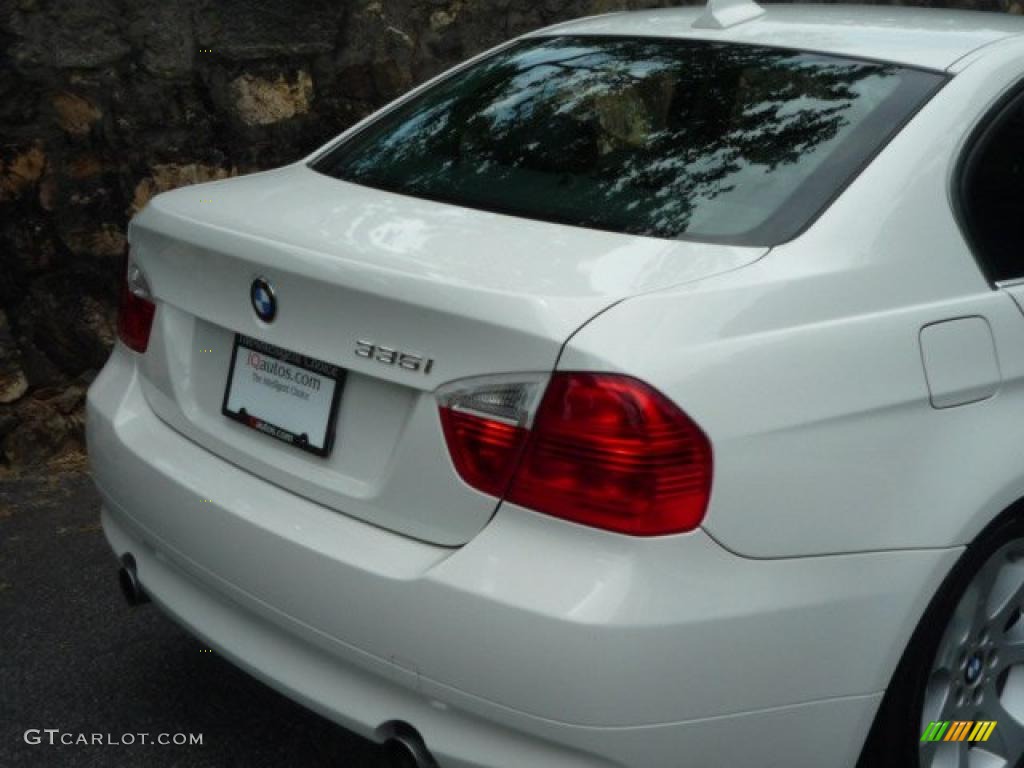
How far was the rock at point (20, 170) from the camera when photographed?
15.4 ft

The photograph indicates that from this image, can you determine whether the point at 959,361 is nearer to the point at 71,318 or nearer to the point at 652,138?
the point at 652,138

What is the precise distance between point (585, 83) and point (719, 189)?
71 cm

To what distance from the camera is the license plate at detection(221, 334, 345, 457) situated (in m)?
2.44

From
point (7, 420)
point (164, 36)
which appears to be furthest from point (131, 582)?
point (164, 36)

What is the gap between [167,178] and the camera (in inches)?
196

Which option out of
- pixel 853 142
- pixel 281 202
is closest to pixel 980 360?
pixel 853 142

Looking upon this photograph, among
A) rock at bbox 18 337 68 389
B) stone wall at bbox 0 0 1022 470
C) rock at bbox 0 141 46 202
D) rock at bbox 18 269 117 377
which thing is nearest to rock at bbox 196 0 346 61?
stone wall at bbox 0 0 1022 470

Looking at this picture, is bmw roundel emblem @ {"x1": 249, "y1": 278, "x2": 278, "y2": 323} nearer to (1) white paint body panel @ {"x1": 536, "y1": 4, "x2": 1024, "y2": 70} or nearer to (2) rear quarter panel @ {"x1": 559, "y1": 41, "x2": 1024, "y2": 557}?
(2) rear quarter panel @ {"x1": 559, "y1": 41, "x2": 1024, "y2": 557}

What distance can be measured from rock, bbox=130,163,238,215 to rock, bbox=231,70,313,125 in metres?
0.25

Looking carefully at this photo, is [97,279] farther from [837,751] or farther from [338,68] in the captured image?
[837,751]

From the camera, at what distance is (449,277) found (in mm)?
2271

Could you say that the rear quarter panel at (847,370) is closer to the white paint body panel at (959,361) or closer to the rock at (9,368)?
the white paint body panel at (959,361)

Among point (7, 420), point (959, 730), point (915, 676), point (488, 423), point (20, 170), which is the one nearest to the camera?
point (488, 423)

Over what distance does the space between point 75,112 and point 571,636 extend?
134 inches
